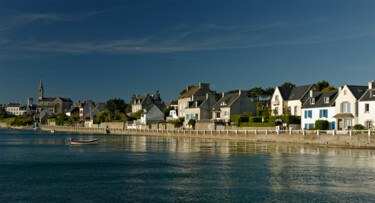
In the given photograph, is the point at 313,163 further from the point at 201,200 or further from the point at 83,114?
the point at 83,114

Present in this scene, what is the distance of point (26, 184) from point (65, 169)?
6.89 meters

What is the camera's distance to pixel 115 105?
560 feet

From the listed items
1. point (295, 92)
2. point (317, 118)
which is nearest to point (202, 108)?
point (295, 92)

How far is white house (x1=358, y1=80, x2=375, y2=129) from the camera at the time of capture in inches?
2226

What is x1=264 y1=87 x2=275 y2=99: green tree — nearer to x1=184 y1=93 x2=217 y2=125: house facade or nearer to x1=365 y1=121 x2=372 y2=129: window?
x1=184 y1=93 x2=217 y2=125: house facade

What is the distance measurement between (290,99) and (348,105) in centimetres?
1929

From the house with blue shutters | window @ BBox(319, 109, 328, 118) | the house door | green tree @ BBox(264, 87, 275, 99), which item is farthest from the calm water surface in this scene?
green tree @ BBox(264, 87, 275, 99)

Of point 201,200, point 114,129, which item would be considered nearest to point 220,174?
point 201,200

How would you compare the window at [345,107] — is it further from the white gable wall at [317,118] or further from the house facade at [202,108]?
the house facade at [202,108]

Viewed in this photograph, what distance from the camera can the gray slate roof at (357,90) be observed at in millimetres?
59969

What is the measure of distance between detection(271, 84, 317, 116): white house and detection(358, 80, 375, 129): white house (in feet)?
59.1

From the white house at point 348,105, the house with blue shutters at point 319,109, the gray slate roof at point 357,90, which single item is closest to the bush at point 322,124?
the house with blue shutters at point 319,109

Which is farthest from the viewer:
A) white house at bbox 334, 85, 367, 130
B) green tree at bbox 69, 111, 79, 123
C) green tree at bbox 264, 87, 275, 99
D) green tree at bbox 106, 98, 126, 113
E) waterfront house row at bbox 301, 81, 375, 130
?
green tree at bbox 69, 111, 79, 123

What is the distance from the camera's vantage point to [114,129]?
12838cm
